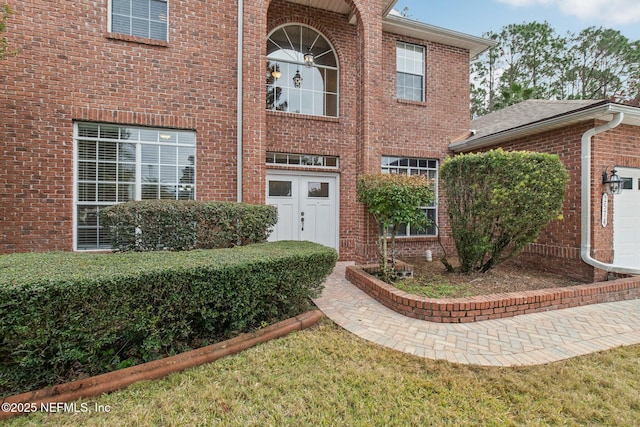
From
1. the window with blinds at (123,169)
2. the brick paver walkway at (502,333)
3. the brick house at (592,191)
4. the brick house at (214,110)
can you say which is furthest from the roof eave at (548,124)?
the window with blinds at (123,169)

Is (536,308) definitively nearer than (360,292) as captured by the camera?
Yes

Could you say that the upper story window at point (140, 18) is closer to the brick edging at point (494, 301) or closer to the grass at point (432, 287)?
the brick edging at point (494, 301)

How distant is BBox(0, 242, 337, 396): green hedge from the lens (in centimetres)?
213

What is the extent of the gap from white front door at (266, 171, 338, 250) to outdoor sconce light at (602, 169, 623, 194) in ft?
18.0

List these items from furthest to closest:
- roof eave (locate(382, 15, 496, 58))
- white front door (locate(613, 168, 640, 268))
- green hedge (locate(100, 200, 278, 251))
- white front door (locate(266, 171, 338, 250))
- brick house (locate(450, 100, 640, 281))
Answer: roof eave (locate(382, 15, 496, 58)) → white front door (locate(266, 171, 338, 250)) → white front door (locate(613, 168, 640, 268)) → brick house (locate(450, 100, 640, 281)) → green hedge (locate(100, 200, 278, 251))

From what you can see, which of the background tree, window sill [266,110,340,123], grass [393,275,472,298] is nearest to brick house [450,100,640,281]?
grass [393,275,472,298]

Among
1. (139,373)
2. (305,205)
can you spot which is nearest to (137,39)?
(305,205)

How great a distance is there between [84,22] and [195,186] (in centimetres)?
358

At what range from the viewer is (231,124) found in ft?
19.9

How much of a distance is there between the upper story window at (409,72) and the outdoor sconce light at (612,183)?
4.67 metres

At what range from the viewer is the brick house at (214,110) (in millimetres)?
5043

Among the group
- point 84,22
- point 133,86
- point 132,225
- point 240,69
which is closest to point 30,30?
point 84,22

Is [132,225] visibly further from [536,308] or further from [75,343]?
[536,308]

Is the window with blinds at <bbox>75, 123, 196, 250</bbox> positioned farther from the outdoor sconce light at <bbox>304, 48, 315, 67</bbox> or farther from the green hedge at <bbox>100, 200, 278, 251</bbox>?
the outdoor sconce light at <bbox>304, 48, 315, 67</bbox>
